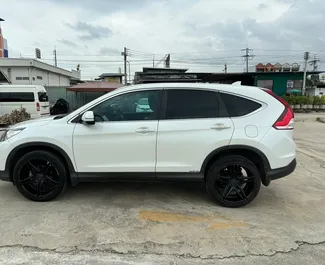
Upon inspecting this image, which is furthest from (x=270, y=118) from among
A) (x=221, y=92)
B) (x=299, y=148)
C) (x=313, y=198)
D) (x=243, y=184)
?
(x=299, y=148)

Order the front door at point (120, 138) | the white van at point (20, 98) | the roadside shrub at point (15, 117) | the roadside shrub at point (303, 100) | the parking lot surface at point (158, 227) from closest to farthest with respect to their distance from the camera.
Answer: the parking lot surface at point (158, 227) < the front door at point (120, 138) < the roadside shrub at point (15, 117) < the white van at point (20, 98) < the roadside shrub at point (303, 100)

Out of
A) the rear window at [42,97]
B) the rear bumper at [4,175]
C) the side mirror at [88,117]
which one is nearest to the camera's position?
the side mirror at [88,117]

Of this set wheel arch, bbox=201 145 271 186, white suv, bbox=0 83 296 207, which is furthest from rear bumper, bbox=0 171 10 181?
wheel arch, bbox=201 145 271 186

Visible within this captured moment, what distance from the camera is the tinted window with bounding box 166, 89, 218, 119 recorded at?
391 centimetres

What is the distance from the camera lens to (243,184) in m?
4.02

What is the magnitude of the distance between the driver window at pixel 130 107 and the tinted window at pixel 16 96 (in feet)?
43.9

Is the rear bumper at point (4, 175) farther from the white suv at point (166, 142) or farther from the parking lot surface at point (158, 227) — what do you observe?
the parking lot surface at point (158, 227)

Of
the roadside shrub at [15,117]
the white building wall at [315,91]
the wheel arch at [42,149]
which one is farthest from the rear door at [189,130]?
the white building wall at [315,91]

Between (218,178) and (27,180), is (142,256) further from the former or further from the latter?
(27,180)

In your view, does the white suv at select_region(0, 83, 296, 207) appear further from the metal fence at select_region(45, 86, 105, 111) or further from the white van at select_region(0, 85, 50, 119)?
the metal fence at select_region(45, 86, 105, 111)

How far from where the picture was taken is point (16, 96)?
611 inches

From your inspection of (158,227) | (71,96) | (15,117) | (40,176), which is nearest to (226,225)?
(158,227)

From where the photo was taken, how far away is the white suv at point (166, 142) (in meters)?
3.83

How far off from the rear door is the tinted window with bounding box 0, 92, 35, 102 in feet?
45.4
